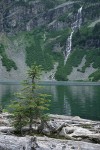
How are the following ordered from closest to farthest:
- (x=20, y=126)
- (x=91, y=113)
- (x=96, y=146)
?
(x=96, y=146) < (x=20, y=126) < (x=91, y=113)

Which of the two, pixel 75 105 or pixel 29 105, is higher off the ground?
pixel 75 105

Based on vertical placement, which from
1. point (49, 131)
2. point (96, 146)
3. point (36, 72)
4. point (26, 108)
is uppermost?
point (36, 72)

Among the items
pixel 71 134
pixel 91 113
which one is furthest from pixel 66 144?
pixel 91 113

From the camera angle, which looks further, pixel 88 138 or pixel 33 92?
pixel 33 92

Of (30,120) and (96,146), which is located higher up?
(30,120)

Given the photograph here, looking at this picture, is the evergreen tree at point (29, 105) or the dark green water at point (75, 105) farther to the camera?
the dark green water at point (75, 105)

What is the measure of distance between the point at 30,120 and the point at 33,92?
2789 mm

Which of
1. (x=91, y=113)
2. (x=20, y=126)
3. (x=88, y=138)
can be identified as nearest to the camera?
(x=88, y=138)

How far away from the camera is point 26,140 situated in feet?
85.9

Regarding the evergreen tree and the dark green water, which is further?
the dark green water

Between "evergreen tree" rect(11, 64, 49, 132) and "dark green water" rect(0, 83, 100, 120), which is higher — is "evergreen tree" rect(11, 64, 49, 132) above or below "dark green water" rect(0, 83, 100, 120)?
below

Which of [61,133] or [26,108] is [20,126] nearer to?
[26,108]

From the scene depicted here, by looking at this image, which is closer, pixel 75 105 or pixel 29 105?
pixel 29 105

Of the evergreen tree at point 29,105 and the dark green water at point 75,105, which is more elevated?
the dark green water at point 75,105
